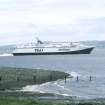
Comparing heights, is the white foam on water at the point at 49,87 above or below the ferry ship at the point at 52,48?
below

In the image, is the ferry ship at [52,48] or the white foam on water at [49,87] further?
the ferry ship at [52,48]

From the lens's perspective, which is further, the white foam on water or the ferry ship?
the ferry ship

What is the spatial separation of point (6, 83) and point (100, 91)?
1155cm

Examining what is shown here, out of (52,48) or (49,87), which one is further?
(52,48)

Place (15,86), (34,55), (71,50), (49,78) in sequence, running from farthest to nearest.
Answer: (34,55) → (71,50) → (49,78) → (15,86)

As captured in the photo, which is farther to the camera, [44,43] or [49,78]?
[44,43]

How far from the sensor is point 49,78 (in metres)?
67.4

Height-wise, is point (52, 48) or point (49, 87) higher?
point (52, 48)

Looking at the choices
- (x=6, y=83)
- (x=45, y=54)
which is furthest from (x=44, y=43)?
(x=6, y=83)

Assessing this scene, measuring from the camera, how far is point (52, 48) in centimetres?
18062

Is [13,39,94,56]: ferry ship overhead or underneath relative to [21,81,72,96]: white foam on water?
overhead

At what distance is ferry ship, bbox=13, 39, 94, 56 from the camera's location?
178125 millimetres

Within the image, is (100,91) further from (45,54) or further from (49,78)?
(45,54)

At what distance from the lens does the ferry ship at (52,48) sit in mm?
178125
